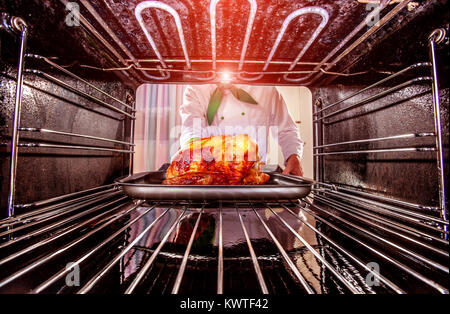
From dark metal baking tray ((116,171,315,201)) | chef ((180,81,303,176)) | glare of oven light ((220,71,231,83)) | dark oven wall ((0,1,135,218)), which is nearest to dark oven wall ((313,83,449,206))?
dark metal baking tray ((116,171,315,201))

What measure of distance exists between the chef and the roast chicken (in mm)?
1090

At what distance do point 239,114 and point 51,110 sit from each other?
76.8 inches

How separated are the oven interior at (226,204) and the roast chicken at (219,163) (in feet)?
0.54

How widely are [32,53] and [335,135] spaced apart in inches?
46.9

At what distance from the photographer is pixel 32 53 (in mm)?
603

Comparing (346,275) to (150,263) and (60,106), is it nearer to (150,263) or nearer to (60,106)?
(150,263)

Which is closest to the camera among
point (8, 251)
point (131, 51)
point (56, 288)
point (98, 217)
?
point (56, 288)

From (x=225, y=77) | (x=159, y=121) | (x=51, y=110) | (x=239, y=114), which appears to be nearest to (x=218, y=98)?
(x=239, y=114)

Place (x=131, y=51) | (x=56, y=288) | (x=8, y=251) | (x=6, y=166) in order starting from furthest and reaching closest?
(x=131, y=51)
(x=6, y=166)
(x=8, y=251)
(x=56, y=288)

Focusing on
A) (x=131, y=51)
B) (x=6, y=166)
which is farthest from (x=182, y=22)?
(x=6, y=166)

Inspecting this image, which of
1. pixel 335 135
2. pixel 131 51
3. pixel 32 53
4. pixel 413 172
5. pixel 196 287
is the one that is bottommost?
pixel 196 287

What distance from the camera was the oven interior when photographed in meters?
0.37

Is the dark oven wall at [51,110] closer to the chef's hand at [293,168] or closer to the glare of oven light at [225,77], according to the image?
the glare of oven light at [225,77]

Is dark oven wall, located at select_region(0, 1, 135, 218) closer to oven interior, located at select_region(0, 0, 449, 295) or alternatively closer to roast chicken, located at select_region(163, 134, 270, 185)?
oven interior, located at select_region(0, 0, 449, 295)
